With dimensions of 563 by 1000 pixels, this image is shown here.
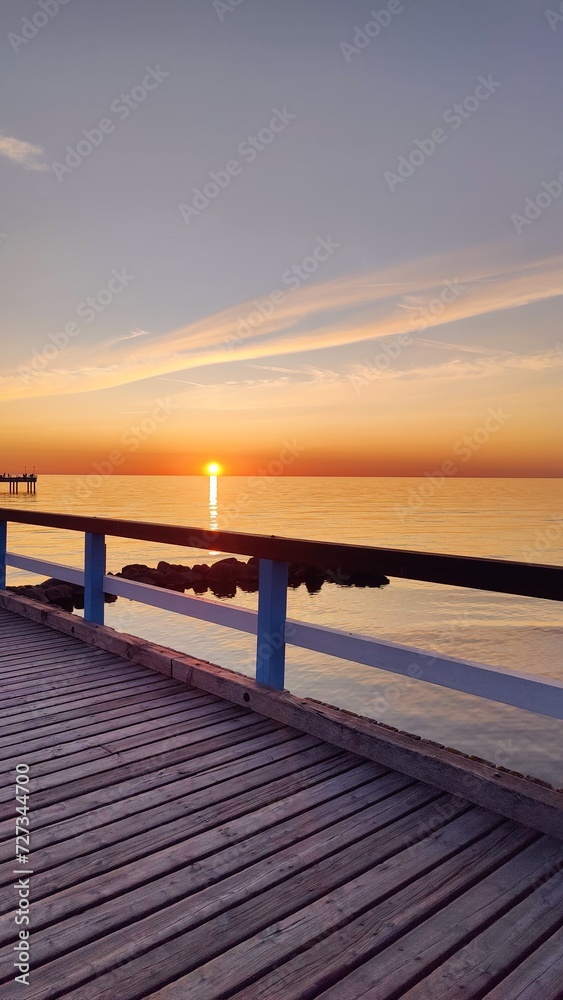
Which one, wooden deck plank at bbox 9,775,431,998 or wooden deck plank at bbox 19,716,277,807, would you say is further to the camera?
wooden deck plank at bbox 19,716,277,807

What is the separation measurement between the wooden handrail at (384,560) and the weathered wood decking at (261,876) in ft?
2.66

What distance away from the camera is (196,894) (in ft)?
6.17

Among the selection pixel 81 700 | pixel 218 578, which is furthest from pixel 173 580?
pixel 81 700

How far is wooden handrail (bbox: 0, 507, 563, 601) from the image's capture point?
7.29ft

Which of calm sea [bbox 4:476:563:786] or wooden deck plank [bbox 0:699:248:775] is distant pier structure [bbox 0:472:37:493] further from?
wooden deck plank [bbox 0:699:248:775]

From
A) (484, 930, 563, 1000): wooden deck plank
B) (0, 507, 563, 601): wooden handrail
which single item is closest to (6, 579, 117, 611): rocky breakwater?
(0, 507, 563, 601): wooden handrail

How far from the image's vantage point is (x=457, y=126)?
23.2 ft

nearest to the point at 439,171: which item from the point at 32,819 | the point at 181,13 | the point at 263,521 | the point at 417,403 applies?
the point at 181,13

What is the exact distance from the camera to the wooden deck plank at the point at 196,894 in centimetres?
161

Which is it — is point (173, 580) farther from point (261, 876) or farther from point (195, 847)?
point (261, 876)

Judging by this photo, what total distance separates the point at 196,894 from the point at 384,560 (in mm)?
1470

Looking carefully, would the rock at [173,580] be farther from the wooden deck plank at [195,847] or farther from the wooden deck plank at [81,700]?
the wooden deck plank at [195,847]

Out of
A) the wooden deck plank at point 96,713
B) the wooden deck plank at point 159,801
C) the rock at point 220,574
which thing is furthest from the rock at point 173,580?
the wooden deck plank at point 159,801

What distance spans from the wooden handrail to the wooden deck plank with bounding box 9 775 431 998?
93 cm
